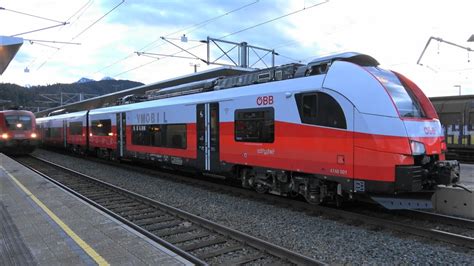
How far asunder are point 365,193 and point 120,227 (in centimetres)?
435

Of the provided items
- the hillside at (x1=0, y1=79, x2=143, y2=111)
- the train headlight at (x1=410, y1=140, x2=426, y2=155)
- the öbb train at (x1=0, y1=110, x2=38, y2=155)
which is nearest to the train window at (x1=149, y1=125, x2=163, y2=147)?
the train headlight at (x1=410, y1=140, x2=426, y2=155)

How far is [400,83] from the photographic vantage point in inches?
323

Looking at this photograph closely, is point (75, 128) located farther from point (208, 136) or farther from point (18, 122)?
point (208, 136)

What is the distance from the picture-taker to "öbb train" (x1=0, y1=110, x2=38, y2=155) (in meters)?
25.2

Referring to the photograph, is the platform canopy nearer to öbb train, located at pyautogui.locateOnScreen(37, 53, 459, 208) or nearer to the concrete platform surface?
öbb train, located at pyautogui.locateOnScreen(37, 53, 459, 208)

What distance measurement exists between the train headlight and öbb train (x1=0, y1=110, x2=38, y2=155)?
24.7m

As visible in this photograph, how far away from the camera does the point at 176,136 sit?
13469 mm

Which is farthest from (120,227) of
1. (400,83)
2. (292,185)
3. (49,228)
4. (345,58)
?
(400,83)

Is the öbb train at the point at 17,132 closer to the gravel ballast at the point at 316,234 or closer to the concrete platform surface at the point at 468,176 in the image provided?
the gravel ballast at the point at 316,234

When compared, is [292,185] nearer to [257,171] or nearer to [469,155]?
[257,171]

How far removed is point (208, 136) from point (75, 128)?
16824 millimetres

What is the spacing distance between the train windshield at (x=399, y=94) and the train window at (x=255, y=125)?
2.56 meters

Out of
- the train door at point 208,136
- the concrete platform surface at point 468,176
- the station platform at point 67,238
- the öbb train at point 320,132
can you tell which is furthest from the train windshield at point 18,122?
the concrete platform surface at point 468,176

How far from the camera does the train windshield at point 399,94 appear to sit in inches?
299
